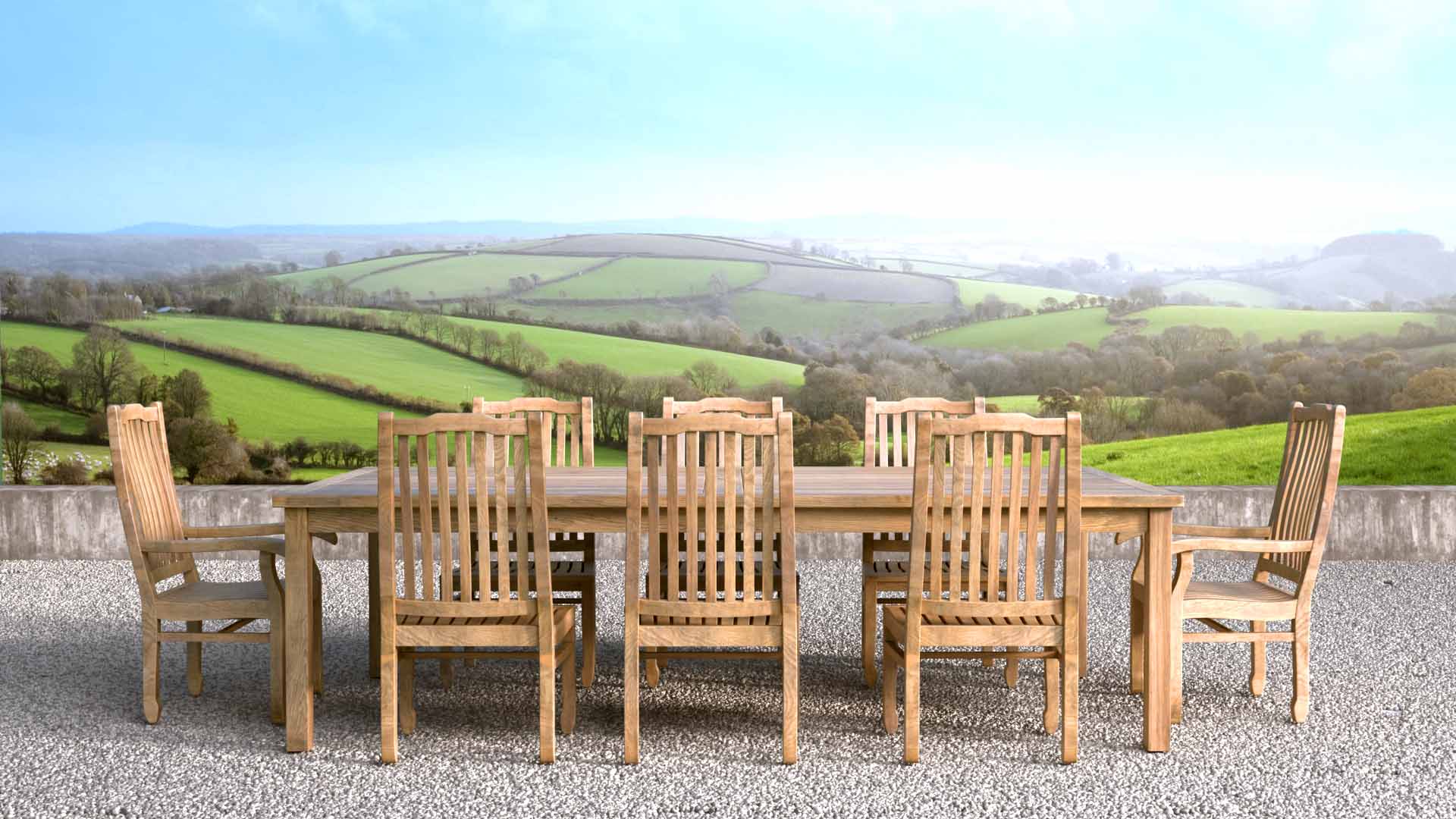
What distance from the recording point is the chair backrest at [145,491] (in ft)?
13.2

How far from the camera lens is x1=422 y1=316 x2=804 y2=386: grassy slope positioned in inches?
402

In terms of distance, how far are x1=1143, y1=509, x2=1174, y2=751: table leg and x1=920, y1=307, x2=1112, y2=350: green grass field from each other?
21.2ft

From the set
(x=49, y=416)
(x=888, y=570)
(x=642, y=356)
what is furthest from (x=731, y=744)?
(x=49, y=416)

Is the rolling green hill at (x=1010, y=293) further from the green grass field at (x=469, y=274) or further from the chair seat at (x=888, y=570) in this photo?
the chair seat at (x=888, y=570)

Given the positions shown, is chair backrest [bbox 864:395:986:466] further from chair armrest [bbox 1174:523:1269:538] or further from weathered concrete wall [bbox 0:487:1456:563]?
weathered concrete wall [bbox 0:487:1456:563]

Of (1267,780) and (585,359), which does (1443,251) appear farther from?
(1267,780)

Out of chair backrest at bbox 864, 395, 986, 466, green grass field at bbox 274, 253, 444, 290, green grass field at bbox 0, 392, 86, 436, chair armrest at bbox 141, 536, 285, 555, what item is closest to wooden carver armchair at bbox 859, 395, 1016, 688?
chair backrest at bbox 864, 395, 986, 466

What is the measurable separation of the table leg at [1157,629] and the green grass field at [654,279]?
22.9 feet

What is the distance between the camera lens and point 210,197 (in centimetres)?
1085

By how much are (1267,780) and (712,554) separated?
5.40 ft

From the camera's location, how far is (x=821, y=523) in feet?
12.7

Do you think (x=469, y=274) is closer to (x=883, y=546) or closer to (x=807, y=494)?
(x=883, y=546)

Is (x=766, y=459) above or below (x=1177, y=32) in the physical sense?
below

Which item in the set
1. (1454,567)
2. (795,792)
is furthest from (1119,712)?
(1454,567)
